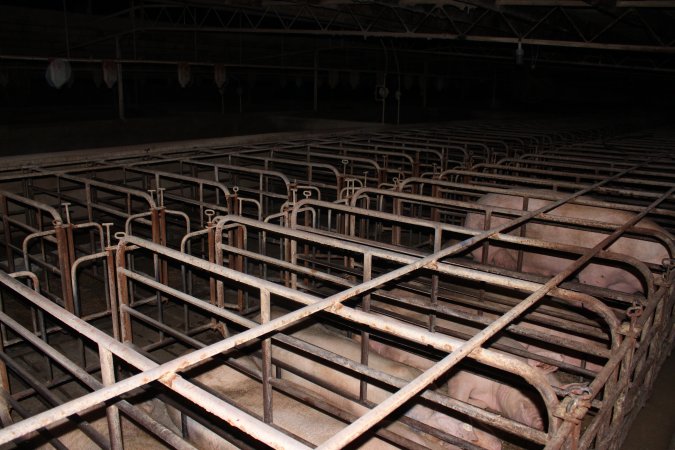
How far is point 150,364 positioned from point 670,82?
33911 mm

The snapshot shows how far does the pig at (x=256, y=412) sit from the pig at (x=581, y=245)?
10.9 feet

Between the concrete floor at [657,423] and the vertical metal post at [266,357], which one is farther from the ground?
the vertical metal post at [266,357]

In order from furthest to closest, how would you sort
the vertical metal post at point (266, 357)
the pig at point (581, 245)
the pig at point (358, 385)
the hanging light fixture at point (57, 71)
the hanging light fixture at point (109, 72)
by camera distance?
the hanging light fixture at point (109, 72) < the hanging light fixture at point (57, 71) < the pig at point (581, 245) < the pig at point (358, 385) < the vertical metal post at point (266, 357)

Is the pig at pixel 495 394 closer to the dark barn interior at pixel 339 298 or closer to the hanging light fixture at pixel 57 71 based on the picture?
the dark barn interior at pixel 339 298

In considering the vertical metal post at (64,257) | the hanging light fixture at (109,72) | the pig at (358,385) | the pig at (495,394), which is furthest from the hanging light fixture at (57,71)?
the pig at (495,394)

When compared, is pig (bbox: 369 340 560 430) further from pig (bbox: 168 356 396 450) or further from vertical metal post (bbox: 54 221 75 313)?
vertical metal post (bbox: 54 221 75 313)

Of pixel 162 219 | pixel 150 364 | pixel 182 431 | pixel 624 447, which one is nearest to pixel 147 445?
pixel 182 431

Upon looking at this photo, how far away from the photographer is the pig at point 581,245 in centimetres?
617

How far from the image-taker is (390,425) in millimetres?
3668

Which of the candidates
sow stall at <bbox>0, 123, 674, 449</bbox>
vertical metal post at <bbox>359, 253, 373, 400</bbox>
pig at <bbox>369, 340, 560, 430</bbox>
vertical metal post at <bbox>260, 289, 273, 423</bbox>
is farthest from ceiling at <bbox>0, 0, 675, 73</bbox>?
vertical metal post at <bbox>260, 289, 273, 423</bbox>

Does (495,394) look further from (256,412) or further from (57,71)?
(57,71)

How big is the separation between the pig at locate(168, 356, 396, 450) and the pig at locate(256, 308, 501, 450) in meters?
0.23

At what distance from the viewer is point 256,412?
3844 millimetres

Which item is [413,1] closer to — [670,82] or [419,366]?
[419,366]
